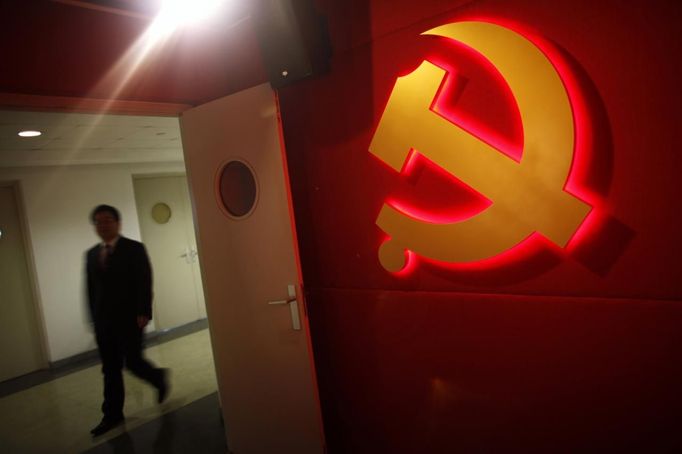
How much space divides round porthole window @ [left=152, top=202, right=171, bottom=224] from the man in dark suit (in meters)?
2.91

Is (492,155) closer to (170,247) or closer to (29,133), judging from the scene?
(29,133)

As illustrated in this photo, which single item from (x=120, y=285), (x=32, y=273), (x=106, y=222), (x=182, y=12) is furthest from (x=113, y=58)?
(x=32, y=273)

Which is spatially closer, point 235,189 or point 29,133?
point 235,189

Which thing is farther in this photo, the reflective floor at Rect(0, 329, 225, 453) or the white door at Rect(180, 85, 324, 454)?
the reflective floor at Rect(0, 329, 225, 453)

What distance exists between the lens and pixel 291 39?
6.67ft

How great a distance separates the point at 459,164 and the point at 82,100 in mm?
1927

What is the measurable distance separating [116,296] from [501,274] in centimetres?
267

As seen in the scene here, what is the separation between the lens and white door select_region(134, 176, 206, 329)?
589 centimetres

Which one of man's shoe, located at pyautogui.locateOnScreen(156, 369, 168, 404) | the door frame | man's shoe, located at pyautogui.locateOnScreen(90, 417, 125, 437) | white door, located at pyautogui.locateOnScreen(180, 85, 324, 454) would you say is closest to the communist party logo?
white door, located at pyautogui.locateOnScreen(180, 85, 324, 454)

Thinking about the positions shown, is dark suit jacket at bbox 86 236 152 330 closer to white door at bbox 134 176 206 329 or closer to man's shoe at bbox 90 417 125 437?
man's shoe at bbox 90 417 125 437

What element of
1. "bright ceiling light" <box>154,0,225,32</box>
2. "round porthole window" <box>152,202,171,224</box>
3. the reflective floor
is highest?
"bright ceiling light" <box>154,0,225,32</box>

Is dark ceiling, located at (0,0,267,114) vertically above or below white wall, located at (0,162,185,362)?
above

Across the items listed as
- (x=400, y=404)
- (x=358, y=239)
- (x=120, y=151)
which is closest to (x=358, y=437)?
(x=400, y=404)

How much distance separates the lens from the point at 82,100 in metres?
2.20
